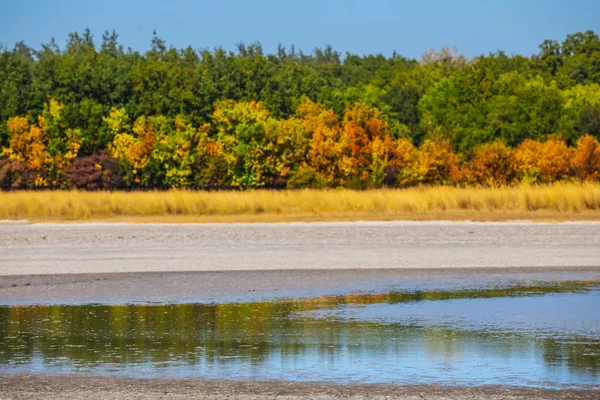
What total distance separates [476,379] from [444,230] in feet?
54.2

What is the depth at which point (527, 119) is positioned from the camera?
6812cm

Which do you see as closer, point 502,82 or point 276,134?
point 276,134

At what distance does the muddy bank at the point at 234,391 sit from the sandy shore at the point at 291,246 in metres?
8.99

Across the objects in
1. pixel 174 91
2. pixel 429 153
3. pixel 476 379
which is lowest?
pixel 476 379

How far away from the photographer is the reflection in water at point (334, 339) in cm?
848

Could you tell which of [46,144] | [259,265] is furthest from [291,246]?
[46,144]

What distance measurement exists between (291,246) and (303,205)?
1159 centimetres

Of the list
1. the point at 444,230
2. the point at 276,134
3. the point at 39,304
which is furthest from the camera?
the point at 276,134

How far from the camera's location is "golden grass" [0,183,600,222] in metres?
30.8

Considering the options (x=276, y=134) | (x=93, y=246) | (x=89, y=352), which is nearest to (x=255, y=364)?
(x=89, y=352)

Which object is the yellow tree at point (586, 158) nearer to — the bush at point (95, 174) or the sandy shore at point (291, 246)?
the bush at point (95, 174)

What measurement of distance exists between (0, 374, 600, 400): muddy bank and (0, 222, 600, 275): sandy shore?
8.99m

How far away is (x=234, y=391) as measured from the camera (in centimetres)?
777

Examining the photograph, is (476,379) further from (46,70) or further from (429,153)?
(46,70)
